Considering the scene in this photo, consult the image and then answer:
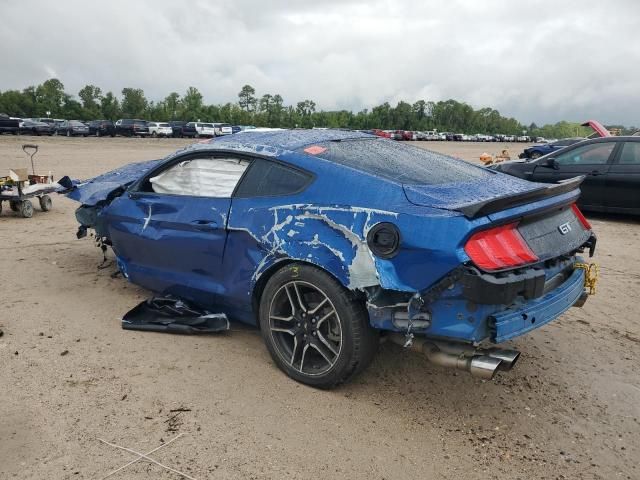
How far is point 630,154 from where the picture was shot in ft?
30.7

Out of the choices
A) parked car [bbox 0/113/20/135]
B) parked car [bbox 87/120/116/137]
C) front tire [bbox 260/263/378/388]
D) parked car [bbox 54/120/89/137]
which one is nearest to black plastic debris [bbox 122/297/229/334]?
front tire [bbox 260/263/378/388]

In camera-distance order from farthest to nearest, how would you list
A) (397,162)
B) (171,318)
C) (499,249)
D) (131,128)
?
(131,128) < (171,318) < (397,162) < (499,249)

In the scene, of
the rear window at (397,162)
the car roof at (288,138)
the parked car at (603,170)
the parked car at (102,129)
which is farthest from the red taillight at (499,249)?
the parked car at (102,129)

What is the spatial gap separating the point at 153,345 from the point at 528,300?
2.60 metres

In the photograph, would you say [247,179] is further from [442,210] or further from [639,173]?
[639,173]

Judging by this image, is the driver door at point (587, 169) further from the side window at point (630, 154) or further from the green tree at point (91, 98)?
the green tree at point (91, 98)

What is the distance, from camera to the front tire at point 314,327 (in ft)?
10.4

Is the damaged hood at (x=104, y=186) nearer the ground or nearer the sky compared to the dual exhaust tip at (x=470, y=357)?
nearer the sky

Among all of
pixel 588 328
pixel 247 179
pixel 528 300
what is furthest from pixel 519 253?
pixel 588 328

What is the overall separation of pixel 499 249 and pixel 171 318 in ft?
8.53

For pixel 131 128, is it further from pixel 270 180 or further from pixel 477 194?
pixel 477 194

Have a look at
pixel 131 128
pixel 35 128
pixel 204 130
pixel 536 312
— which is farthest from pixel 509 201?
pixel 204 130

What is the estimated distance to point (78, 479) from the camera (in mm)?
2557

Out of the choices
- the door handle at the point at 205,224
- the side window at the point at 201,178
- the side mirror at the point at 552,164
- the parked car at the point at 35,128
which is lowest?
the parked car at the point at 35,128
